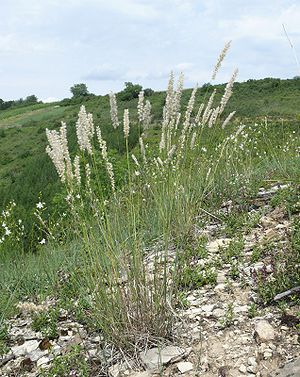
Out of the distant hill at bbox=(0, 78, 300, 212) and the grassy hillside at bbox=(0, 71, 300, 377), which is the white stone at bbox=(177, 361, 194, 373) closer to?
the grassy hillside at bbox=(0, 71, 300, 377)

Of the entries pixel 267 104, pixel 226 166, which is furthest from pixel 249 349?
pixel 267 104

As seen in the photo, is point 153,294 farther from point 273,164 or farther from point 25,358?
point 273,164

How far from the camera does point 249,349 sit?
285 centimetres

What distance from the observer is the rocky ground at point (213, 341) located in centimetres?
277

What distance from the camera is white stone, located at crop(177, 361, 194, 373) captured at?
2834 mm

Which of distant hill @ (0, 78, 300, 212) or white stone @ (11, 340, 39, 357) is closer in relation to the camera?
white stone @ (11, 340, 39, 357)

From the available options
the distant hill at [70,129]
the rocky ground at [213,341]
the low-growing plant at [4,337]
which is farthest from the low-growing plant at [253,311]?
the distant hill at [70,129]

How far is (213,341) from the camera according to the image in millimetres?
3014

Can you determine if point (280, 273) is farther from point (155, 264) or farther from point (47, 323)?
point (47, 323)

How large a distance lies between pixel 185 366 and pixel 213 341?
0.26 metres

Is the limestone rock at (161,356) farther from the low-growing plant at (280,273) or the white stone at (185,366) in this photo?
the low-growing plant at (280,273)

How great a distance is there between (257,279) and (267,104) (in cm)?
2562

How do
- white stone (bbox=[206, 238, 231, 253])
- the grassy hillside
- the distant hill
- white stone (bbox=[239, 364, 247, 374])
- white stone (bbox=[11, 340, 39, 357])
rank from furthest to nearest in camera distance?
1. the distant hill
2. white stone (bbox=[206, 238, 231, 253])
3. white stone (bbox=[11, 340, 39, 357])
4. the grassy hillside
5. white stone (bbox=[239, 364, 247, 374])

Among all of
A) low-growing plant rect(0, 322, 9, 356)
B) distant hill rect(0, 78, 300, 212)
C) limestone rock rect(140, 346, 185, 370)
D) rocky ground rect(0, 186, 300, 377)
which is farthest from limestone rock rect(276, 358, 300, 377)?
distant hill rect(0, 78, 300, 212)
